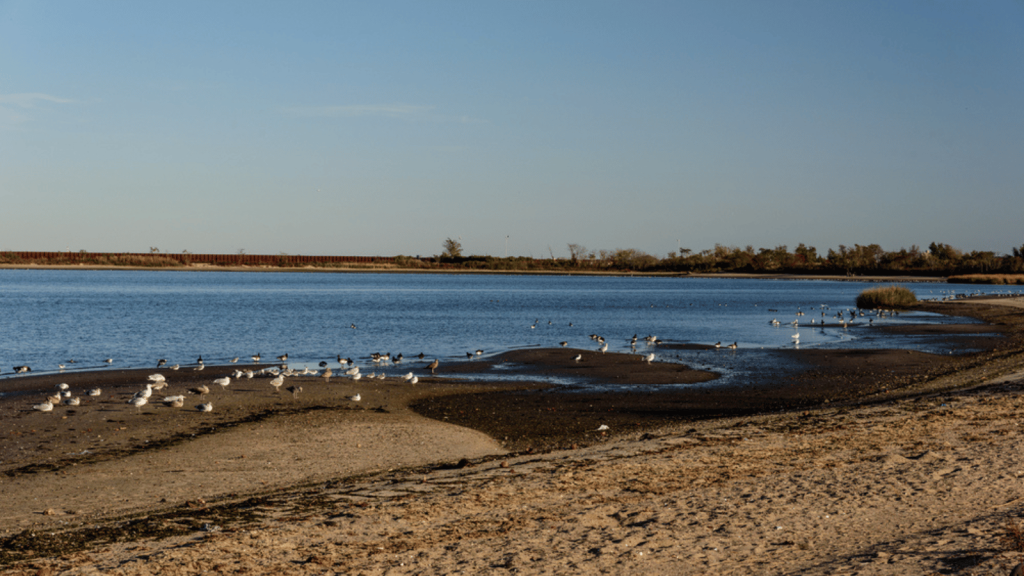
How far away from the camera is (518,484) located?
9773 mm

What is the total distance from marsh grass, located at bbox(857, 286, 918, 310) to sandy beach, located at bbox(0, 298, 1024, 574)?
42642 mm

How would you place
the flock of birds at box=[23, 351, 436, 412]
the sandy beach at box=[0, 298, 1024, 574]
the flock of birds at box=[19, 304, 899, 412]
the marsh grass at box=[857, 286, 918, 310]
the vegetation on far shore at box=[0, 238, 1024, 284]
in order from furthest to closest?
the vegetation on far shore at box=[0, 238, 1024, 284]
the marsh grass at box=[857, 286, 918, 310]
the flock of birds at box=[19, 304, 899, 412]
the flock of birds at box=[23, 351, 436, 412]
the sandy beach at box=[0, 298, 1024, 574]

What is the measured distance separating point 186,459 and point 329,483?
10.0 ft

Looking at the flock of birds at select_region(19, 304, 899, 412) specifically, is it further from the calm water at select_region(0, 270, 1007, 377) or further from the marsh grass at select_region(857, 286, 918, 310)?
the marsh grass at select_region(857, 286, 918, 310)

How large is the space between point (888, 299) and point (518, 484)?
56.0 m

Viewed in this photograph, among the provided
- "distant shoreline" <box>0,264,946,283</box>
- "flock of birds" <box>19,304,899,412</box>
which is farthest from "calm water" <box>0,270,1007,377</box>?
"distant shoreline" <box>0,264,946,283</box>

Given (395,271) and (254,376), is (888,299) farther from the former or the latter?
(395,271)

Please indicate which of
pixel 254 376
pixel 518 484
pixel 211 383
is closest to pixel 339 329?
pixel 254 376

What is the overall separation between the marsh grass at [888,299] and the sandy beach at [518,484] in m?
42.6

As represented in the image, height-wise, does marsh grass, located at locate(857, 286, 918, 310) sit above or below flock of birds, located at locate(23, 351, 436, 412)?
above

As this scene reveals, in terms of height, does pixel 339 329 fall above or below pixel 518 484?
below

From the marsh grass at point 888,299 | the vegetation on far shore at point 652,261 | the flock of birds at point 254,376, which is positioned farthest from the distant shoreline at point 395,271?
the flock of birds at point 254,376

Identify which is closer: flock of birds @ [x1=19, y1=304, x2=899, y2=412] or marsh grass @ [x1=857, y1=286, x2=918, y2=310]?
flock of birds @ [x1=19, y1=304, x2=899, y2=412]

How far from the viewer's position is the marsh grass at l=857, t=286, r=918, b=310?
58.4 m
